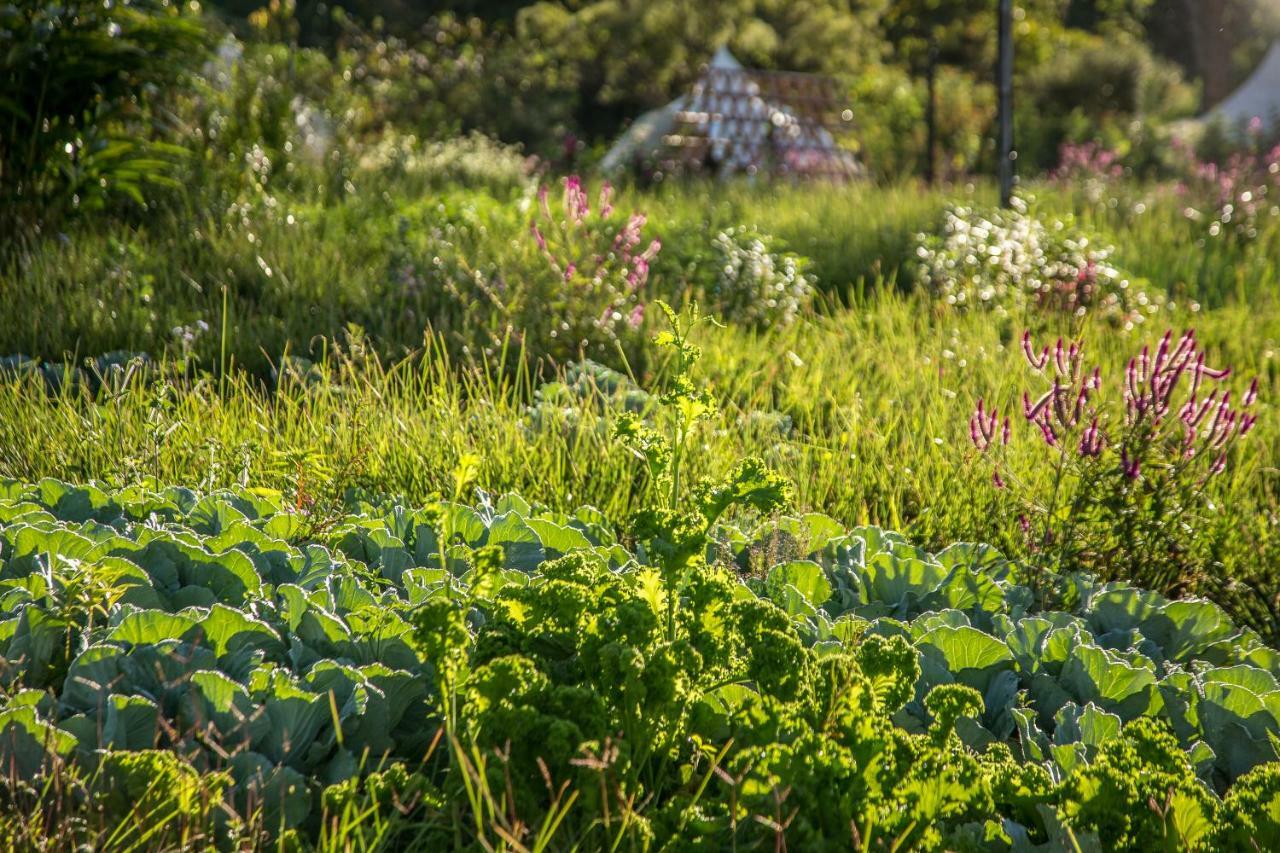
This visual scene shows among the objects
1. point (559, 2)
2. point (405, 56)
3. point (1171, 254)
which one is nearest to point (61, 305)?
point (1171, 254)

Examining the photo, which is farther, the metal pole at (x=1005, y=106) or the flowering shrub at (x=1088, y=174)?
the flowering shrub at (x=1088, y=174)

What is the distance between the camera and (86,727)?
185cm

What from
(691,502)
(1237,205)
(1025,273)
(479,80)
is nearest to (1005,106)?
(1237,205)

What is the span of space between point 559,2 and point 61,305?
A: 1576cm

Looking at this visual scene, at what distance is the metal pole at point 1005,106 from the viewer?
8016 mm

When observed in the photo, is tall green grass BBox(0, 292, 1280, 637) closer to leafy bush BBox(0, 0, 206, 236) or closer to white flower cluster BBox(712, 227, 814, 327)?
white flower cluster BBox(712, 227, 814, 327)

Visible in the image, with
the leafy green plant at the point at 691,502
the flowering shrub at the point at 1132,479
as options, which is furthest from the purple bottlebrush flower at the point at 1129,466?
the leafy green plant at the point at 691,502

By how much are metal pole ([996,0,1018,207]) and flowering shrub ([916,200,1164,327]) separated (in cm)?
128

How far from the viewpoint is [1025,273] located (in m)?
6.43

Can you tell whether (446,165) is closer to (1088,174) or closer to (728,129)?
(728,129)

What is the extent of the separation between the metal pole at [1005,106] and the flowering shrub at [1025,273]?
1284mm

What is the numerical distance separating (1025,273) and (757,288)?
1.62 metres

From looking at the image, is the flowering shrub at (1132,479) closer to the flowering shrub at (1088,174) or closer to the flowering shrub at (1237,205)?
the flowering shrub at (1237,205)

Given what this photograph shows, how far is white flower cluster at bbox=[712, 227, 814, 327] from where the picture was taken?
573cm
